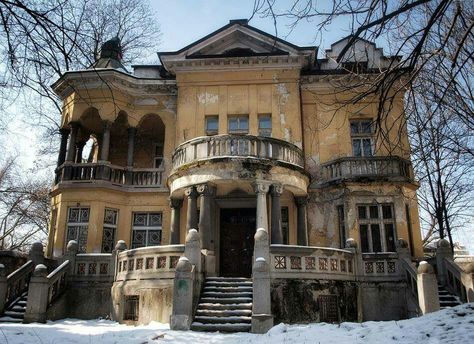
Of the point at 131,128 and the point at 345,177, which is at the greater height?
the point at 131,128

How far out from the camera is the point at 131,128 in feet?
70.3

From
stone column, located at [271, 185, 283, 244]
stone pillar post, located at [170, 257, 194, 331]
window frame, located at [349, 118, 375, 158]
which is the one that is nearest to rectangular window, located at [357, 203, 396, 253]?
window frame, located at [349, 118, 375, 158]

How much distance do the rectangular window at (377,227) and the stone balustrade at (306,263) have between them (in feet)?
11.1

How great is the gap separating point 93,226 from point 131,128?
522cm

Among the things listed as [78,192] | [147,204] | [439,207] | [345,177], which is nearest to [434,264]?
[345,177]

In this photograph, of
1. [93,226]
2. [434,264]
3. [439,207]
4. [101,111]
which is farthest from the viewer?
[439,207]

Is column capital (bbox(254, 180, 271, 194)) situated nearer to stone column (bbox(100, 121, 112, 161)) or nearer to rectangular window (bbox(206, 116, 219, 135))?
rectangular window (bbox(206, 116, 219, 135))

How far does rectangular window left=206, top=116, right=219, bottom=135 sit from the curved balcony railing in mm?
3687

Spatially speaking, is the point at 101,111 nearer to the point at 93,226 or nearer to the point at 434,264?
the point at 93,226

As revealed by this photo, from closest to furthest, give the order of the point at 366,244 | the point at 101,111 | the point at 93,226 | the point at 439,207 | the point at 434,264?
1. the point at 434,264
2. the point at 366,244
3. the point at 93,226
4. the point at 101,111
5. the point at 439,207

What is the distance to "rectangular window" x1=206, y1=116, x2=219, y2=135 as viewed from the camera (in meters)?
20.4

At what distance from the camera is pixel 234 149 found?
15938mm

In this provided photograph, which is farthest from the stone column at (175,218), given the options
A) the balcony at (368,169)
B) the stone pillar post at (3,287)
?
the balcony at (368,169)

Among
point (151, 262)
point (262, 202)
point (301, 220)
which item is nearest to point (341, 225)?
point (301, 220)
